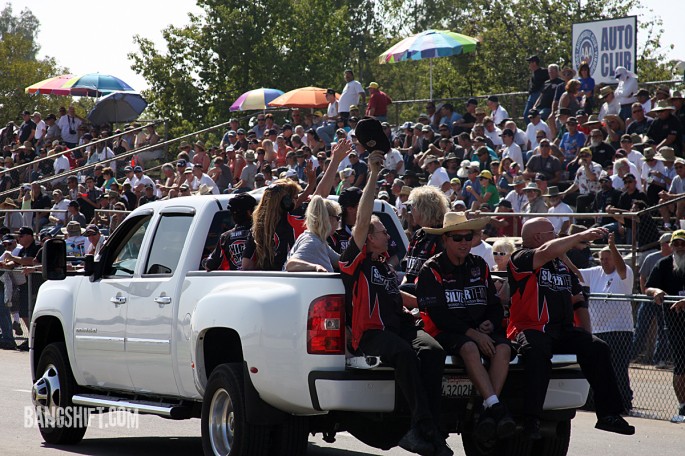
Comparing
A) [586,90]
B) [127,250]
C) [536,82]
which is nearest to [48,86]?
[536,82]

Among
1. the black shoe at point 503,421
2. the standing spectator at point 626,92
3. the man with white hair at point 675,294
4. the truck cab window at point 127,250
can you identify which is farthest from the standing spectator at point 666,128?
the black shoe at point 503,421

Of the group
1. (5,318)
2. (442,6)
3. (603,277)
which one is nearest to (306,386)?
(603,277)

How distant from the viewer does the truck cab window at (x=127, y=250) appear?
9.16m

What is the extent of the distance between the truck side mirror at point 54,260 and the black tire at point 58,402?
32.3 inches

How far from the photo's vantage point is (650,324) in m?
12.6

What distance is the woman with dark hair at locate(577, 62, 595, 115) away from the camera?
2183cm

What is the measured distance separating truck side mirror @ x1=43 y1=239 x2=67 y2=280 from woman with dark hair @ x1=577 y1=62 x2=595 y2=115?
47.3ft

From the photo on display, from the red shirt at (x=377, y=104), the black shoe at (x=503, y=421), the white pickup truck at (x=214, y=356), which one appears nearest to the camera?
the black shoe at (x=503, y=421)

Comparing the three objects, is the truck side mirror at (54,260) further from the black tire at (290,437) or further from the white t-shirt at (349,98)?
the white t-shirt at (349,98)

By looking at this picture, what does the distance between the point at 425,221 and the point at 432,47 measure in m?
19.4

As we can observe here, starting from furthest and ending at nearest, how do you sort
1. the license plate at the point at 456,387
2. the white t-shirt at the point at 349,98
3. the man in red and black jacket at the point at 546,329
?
1. the white t-shirt at the point at 349,98
2. the man in red and black jacket at the point at 546,329
3. the license plate at the point at 456,387

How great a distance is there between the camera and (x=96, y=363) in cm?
917

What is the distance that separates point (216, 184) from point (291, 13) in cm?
2998

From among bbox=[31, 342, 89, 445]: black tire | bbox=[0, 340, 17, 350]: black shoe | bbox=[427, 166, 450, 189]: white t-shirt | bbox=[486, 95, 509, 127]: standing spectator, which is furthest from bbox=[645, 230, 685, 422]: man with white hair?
bbox=[0, 340, 17, 350]: black shoe
